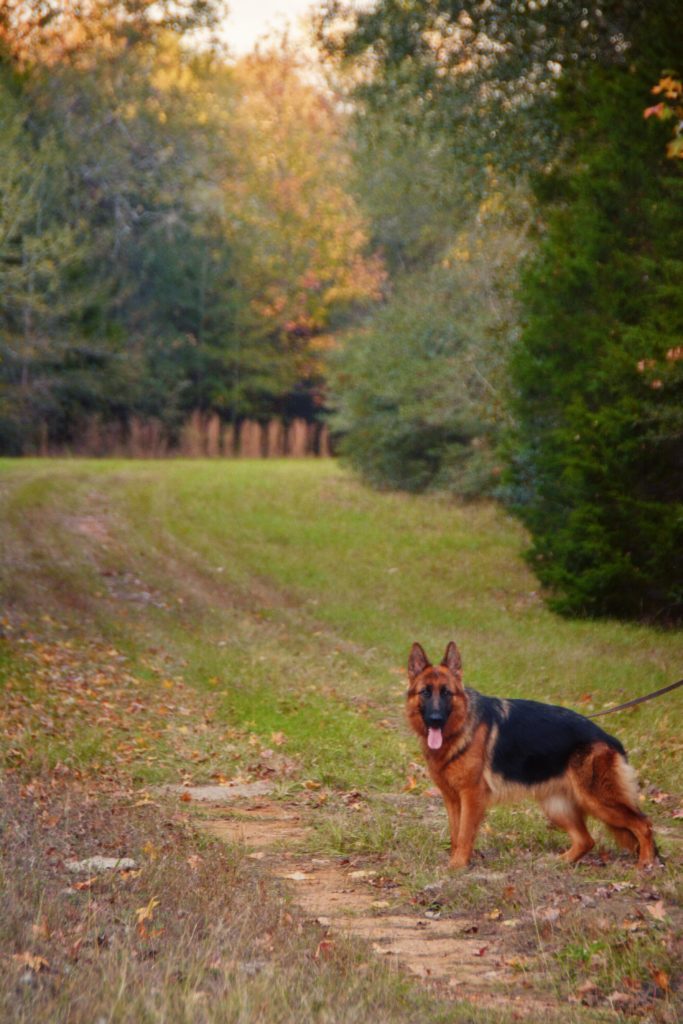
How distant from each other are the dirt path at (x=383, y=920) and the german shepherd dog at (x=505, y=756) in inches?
30.4

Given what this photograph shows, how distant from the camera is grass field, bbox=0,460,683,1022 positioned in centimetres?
524

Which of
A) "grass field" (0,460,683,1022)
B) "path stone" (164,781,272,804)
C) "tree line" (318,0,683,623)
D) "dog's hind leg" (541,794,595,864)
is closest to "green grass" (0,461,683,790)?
"grass field" (0,460,683,1022)

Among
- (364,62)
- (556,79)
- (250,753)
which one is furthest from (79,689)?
(364,62)

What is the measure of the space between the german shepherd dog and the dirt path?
77cm

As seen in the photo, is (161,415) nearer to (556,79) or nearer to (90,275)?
(90,275)

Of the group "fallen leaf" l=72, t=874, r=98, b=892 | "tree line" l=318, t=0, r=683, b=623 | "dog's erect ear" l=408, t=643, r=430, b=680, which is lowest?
"fallen leaf" l=72, t=874, r=98, b=892

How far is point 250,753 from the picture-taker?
11.0m

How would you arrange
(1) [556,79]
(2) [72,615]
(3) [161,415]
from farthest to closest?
(3) [161,415] < (1) [556,79] < (2) [72,615]

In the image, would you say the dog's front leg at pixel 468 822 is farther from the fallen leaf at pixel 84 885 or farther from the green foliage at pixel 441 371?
the green foliage at pixel 441 371

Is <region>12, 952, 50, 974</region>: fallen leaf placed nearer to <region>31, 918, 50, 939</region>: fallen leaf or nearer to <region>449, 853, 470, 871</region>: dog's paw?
<region>31, 918, 50, 939</region>: fallen leaf

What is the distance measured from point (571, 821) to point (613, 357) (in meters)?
9.32

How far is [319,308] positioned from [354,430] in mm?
17291

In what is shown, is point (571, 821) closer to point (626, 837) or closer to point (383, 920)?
point (626, 837)

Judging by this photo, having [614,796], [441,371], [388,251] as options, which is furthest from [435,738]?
[388,251]
